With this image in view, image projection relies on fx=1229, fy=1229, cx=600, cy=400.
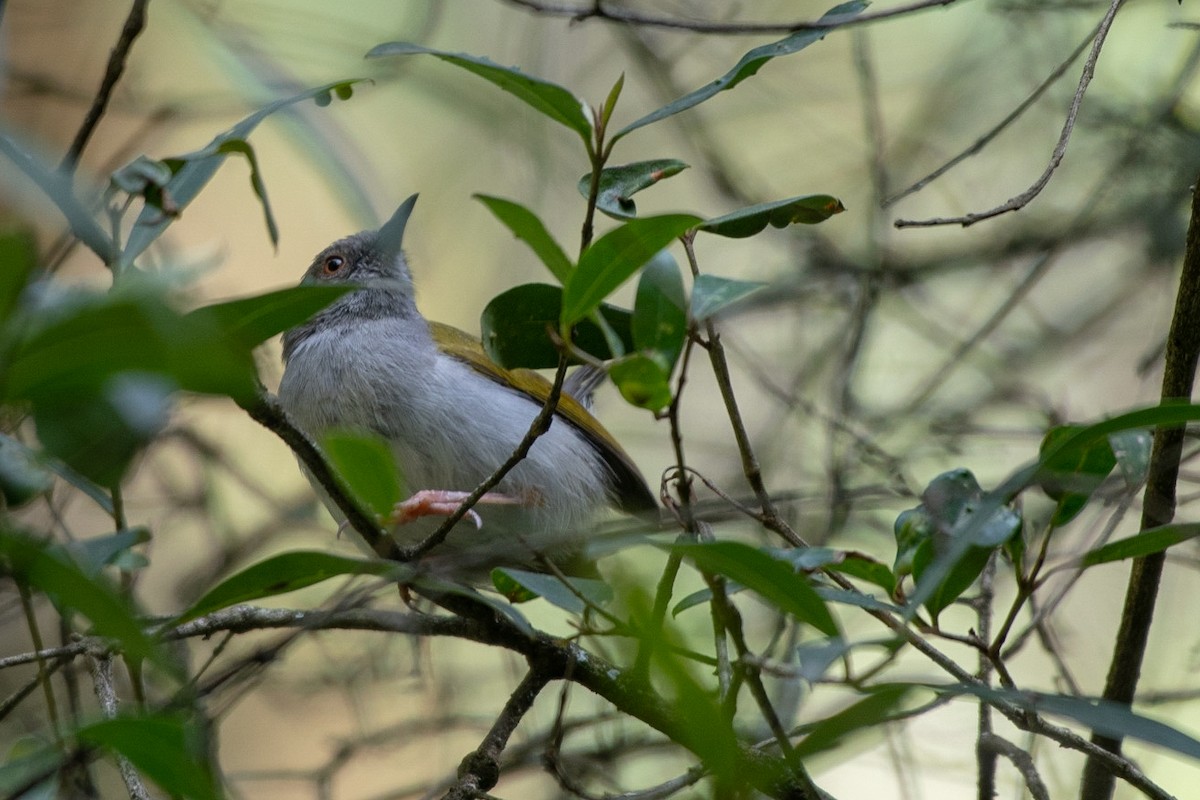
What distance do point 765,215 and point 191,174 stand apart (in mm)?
745

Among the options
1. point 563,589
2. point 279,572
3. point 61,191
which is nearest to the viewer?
point 61,191

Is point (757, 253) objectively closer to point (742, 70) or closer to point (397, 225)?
point (397, 225)

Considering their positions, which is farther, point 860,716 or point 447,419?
point 447,419

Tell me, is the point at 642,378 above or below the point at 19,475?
above

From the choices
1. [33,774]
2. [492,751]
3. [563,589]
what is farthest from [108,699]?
[563,589]

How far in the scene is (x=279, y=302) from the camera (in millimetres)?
1114

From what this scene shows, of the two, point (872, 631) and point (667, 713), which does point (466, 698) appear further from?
point (667, 713)

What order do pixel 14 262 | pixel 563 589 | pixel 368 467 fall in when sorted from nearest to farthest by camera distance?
pixel 14 262, pixel 368 467, pixel 563 589

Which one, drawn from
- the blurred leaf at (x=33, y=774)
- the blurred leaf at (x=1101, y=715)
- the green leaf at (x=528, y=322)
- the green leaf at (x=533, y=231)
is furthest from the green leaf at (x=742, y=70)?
the blurred leaf at (x=33, y=774)

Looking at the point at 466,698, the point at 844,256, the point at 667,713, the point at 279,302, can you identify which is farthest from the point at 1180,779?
the point at 279,302

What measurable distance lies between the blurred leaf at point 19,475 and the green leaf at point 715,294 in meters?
0.72

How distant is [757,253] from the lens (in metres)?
5.77

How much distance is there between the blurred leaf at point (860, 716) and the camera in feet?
3.76

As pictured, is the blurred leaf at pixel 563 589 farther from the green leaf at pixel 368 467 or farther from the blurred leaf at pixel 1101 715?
the blurred leaf at pixel 1101 715
